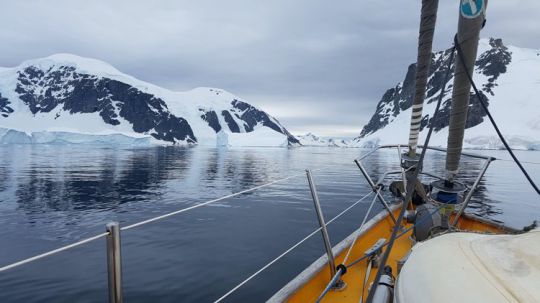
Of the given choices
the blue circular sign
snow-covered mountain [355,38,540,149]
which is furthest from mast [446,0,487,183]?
snow-covered mountain [355,38,540,149]

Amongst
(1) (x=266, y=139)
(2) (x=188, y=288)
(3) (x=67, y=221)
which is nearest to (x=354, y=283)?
(2) (x=188, y=288)

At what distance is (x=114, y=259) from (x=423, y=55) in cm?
536

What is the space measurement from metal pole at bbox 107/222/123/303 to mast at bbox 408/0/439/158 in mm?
5172

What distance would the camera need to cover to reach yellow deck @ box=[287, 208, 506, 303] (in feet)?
11.3

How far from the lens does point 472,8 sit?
4.13 m

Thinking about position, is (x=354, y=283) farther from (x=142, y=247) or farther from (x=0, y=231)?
(x=0, y=231)

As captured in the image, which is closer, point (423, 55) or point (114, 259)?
point (114, 259)

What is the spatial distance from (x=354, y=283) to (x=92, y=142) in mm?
133584

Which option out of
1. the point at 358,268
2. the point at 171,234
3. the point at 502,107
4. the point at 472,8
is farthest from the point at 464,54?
the point at 502,107

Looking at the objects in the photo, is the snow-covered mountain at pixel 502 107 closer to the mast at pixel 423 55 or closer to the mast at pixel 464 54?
the mast at pixel 423 55

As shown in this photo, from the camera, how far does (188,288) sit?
279 inches

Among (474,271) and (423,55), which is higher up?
(423,55)

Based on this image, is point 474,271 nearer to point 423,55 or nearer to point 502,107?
point 423,55

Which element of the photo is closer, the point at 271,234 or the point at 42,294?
the point at 42,294
